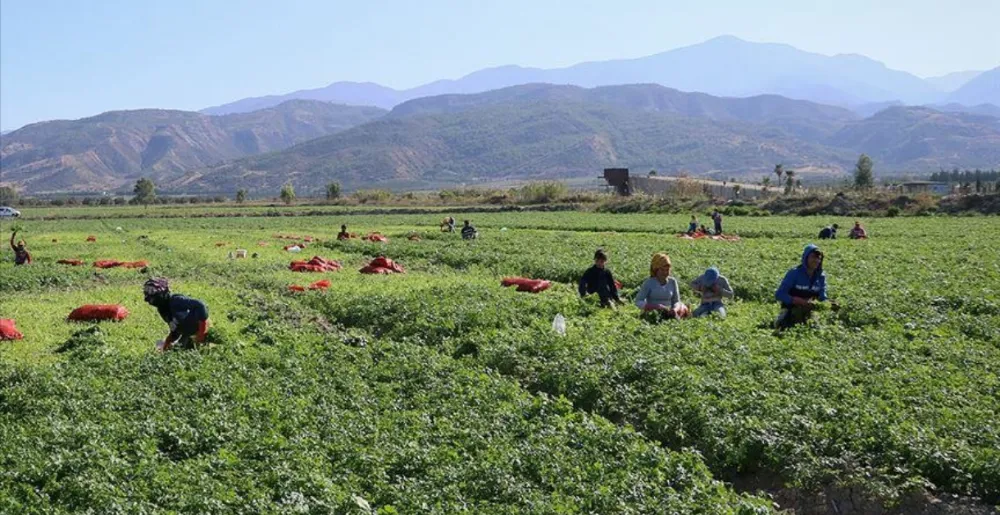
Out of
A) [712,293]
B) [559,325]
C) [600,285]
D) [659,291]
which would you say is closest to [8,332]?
[559,325]

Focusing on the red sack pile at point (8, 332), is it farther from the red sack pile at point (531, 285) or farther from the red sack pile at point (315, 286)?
the red sack pile at point (531, 285)

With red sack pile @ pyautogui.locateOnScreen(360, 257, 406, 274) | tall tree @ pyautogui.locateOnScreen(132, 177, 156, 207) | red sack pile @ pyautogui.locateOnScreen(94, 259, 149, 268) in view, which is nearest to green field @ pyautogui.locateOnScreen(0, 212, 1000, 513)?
red sack pile @ pyautogui.locateOnScreen(360, 257, 406, 274)

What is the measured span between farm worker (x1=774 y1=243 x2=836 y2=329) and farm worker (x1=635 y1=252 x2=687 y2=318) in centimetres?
236

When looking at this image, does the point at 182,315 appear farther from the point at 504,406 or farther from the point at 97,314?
the point at 504,406

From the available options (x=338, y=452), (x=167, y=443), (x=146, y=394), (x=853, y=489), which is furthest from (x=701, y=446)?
(x=146, y=394)

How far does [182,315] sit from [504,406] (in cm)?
785

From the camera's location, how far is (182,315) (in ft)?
54.5

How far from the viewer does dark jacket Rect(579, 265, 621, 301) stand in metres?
20.2

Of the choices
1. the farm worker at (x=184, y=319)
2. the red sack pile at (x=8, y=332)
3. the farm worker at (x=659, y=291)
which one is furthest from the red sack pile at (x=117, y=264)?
the farm worker at (x=659, y=291)

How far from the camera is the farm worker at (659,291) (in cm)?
1859

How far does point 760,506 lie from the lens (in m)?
8.90

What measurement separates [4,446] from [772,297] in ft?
58.7

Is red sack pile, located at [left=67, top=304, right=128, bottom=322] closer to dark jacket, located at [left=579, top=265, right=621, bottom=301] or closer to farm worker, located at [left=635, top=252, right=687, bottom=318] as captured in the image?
dark jacket, located at [left=579, top=265, right=621, bottom=301]

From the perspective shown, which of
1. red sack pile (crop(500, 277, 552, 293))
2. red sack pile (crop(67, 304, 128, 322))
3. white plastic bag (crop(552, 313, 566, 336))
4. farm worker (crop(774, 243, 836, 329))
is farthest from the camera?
red sack pile (crop(500, 277, 552, 293))
